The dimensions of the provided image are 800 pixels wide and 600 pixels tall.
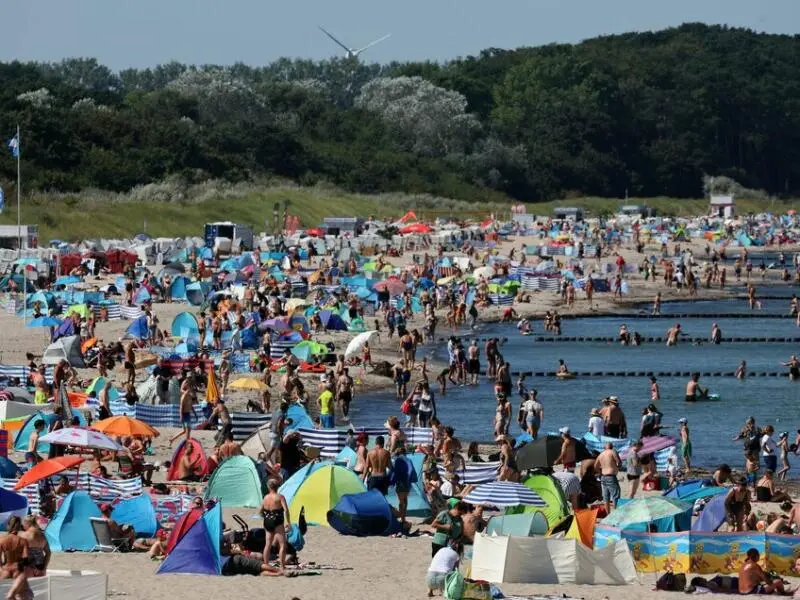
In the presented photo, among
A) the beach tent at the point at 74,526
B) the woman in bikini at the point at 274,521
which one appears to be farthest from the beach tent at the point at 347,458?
the beach tent at the point at 74,526

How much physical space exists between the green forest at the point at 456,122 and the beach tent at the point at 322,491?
173 ft

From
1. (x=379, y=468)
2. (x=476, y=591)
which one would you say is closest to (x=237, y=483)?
(x=379, y=468)

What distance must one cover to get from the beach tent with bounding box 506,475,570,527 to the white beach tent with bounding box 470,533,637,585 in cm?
205

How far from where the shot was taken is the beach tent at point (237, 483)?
18953 mm

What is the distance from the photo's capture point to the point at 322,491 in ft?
59.9

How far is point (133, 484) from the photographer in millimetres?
18375

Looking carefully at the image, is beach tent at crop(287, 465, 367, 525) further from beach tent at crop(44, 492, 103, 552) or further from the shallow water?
the shallow water

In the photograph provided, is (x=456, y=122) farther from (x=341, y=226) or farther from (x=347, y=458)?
(x=347, y=458)

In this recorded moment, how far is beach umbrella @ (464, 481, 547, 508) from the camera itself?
18328 mm

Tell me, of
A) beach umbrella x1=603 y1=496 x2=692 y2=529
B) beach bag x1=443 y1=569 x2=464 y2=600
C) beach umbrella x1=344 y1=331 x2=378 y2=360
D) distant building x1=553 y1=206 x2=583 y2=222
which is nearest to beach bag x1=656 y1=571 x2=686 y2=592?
beach umbrella x1=603 y1=496 x2=692 y2=529

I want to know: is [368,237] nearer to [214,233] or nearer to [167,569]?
[214,233]

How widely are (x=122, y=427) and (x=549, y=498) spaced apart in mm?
5949

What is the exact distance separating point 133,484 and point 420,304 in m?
28.8

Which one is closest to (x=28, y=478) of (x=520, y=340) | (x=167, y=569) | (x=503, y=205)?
(x=167, y=569)
